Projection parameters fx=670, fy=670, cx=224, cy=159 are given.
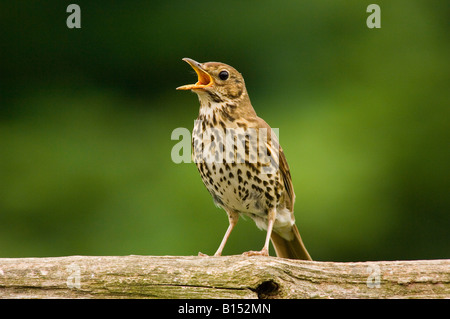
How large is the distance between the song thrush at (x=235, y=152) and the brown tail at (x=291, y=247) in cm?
20

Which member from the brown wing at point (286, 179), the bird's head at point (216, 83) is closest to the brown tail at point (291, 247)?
the brown wing at point (286, 179)

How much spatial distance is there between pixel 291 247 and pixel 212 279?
137cm

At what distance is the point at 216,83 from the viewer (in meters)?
3.26

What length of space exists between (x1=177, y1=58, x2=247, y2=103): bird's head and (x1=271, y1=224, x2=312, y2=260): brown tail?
83 centimetres

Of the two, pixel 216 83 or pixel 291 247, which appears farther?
pixel 291 247

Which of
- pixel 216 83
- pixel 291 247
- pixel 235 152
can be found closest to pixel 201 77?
pixel 216 83

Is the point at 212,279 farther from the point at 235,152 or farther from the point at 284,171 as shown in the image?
the point at 284,171

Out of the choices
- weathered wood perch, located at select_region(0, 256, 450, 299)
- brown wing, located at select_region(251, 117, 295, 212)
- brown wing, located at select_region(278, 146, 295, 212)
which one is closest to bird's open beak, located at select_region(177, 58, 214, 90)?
brown wing, located at select_region(251, 117, 295, 212)

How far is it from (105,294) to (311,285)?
72 cm

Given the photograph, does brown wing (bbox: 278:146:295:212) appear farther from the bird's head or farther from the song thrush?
the bird's head

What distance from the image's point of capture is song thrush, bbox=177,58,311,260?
10.2ft

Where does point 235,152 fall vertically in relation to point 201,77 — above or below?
below

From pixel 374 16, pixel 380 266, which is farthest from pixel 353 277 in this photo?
pixel 374 16

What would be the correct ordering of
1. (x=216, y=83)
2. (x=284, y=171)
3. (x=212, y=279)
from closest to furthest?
(x=212, y=279)
(x=216, y=83)
(x=284, y=171)
